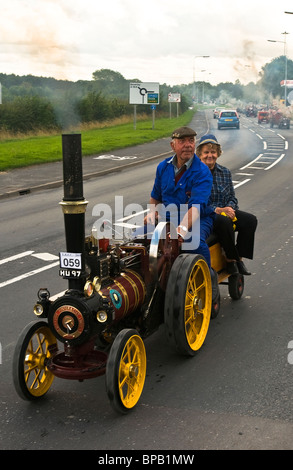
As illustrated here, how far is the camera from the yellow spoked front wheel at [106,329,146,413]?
449cm

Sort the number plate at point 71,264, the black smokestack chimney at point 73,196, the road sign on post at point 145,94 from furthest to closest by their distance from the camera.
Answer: the road sign on post at point 145,94 → the number plate at point 71,264 → the black smokestack chimney at point 73,196

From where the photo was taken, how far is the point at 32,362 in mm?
4844

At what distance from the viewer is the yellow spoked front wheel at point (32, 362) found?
4695 mm

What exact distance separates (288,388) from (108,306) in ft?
5.60

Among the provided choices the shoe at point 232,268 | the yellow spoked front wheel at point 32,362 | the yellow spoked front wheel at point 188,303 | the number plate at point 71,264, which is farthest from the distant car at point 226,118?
the number plate at point 71,264

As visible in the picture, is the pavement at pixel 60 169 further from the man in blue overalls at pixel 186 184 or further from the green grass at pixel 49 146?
the man in blue overalls at pixel 186 184

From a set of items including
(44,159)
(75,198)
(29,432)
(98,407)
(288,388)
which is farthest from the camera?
(44,159)

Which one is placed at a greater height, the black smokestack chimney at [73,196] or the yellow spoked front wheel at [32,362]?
the black smokestack chimney at [73,196]

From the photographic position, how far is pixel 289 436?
434 cm

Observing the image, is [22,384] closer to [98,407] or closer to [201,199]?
[98,407]

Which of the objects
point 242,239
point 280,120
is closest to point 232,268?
point 242,239

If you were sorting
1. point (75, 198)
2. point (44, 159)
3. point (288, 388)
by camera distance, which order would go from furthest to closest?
point (44, 159) → point (288, 388) → point (75, 198)

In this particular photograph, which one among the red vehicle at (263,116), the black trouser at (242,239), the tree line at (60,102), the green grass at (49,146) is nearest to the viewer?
the tree line at (60,102)
